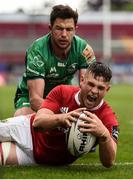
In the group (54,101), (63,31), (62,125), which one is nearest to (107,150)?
(62,125)

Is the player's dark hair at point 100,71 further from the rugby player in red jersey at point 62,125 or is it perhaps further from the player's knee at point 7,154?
the player's knee at point 7,154

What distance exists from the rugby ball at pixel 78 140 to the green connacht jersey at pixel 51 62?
2.22 meters

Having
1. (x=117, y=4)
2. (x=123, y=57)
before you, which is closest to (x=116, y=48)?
(x=123, y=57)

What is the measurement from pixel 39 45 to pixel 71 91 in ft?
6.95

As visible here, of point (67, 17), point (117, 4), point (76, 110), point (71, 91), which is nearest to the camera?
point (76, 110)

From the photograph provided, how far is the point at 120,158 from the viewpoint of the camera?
10000 mm

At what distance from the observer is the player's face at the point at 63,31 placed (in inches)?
388

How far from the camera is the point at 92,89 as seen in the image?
7.87 m

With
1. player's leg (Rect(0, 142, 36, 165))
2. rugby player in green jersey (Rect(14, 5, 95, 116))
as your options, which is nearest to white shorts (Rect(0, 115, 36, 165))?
player's leg (Rect(0, 142, 36, 165))

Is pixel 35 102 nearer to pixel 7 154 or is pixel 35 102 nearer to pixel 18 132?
pixel 18 132

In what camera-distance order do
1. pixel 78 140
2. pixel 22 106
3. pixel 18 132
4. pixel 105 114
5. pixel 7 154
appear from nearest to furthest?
pixel 78 140
pixel 105 114
pixel 7 154
pixel 18 132
pixel 22 106

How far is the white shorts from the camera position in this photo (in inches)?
341

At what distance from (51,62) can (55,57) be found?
0.08 meters

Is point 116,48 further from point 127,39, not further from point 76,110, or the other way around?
point 76,110
